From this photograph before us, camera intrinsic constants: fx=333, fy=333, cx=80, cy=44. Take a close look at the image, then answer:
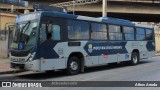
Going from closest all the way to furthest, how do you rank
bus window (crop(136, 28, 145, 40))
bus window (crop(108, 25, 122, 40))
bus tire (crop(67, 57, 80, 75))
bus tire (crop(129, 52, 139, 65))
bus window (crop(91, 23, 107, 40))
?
bus tire (crop(67, 57, 80, 75))
bus window (crop(91, 23, 107, 40))
bus window (crop(108, 25, 122, 40))
bus tire (crop(129, 52, 139, 65))
bus window (crop(136, 28, 145, 40))

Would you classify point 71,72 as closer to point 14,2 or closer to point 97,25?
point 97,25

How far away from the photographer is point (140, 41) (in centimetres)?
2309

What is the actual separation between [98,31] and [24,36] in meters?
4.80

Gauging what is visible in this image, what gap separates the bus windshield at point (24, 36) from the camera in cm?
1456

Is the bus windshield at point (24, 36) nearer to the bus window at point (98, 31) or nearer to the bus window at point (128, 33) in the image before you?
the bus window at point (98, 31)

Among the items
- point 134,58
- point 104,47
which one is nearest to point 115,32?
point 104,47

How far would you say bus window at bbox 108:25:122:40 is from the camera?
19.4 m

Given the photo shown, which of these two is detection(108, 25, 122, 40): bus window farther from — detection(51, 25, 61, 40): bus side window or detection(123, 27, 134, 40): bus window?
detection(51, 25, 61, 40): bus side window

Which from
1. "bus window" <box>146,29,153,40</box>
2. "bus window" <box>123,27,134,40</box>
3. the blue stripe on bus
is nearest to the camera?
the blue stripe on bus

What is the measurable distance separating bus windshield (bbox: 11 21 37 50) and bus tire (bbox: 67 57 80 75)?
233 cm

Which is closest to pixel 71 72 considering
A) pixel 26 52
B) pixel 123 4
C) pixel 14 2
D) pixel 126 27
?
pixel 26 52

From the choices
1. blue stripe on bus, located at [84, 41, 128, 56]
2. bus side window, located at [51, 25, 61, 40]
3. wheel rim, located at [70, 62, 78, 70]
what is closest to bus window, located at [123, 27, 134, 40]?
blue stripe on bus, located at [84, 41, 128, 56]

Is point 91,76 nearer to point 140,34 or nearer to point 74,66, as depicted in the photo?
point 74,66

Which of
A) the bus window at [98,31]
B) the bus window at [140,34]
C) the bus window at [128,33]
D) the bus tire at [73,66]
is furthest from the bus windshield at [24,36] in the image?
the bus window at [140,34]
